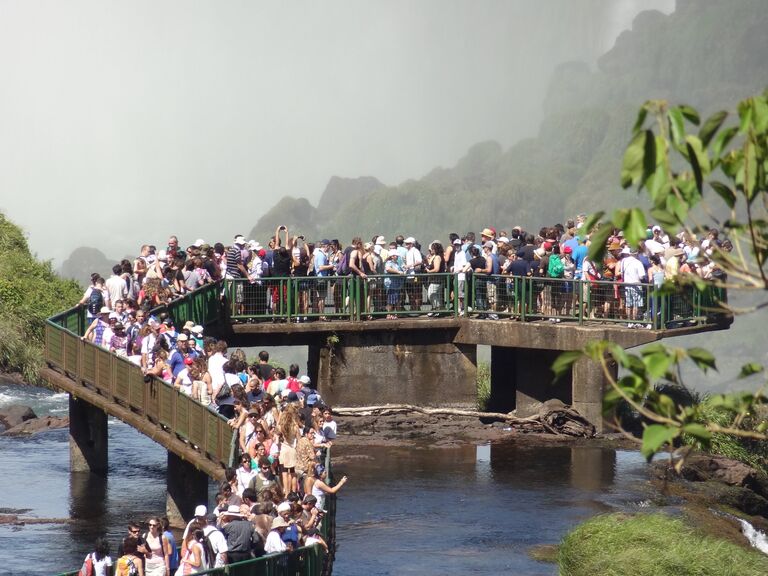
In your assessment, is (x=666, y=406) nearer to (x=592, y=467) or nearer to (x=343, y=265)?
(x=592, y=467)

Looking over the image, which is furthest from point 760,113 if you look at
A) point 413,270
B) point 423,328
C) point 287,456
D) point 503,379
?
point 503,379

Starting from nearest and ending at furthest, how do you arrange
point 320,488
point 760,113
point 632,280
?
point 760,113 < point 320,488 < point 632,280

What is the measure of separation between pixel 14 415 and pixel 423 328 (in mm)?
10257

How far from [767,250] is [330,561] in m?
11.2

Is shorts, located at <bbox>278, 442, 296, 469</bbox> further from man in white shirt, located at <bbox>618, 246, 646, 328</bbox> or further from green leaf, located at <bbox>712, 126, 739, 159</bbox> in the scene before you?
man in white shirt, located at <bbox>618, 246, 646, 328</bbox>

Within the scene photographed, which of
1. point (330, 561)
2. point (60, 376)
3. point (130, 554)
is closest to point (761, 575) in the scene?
point (330, 561)

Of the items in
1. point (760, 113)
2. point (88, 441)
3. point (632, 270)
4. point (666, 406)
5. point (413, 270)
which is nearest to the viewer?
point (760, 113)

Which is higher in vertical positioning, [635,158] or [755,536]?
[635,158]

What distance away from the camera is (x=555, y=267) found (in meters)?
32.0

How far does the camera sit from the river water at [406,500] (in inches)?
872

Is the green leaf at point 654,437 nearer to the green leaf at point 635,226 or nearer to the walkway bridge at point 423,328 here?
the green leaf at point 635,226

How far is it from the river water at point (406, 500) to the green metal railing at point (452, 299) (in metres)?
3.21

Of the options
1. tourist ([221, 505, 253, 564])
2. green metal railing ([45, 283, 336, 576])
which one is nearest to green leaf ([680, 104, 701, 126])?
tourist ([221, 505, 253, 564])

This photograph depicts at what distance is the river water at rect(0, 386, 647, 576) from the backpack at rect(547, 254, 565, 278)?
12.9 feet
